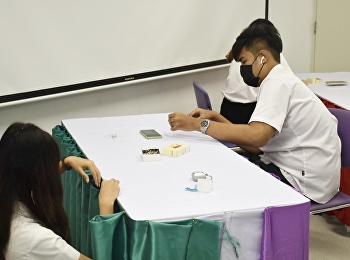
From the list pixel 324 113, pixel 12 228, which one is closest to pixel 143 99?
pixel 324 113

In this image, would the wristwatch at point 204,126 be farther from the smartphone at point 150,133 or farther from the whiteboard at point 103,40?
the whiteboard at point 103,40

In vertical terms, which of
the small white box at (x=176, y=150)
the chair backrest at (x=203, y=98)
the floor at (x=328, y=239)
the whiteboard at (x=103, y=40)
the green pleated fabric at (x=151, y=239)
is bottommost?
the floor at (x=328, y=239)

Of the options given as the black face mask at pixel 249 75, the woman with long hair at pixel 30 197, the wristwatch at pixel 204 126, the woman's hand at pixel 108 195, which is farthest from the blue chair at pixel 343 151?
the woman with long hair at pixel 30 197

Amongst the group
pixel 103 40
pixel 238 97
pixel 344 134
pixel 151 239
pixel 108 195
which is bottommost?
pixel 151 239

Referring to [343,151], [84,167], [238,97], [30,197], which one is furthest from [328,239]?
[30,197]

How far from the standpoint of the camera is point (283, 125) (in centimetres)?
224

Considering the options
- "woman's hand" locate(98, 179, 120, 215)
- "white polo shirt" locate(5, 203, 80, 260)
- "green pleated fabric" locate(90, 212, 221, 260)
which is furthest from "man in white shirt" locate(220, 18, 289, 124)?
"white polo shirt" locate(5, 203, 80, 260)

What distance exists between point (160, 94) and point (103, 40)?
2.60 feet

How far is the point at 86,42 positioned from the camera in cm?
339

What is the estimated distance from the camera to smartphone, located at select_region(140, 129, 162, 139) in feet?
7.91

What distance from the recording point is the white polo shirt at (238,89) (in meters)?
3.24

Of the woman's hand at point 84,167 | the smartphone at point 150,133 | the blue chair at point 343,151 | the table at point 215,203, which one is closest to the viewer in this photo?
the table at point 215,203

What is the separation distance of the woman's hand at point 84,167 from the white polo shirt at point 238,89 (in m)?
1.55

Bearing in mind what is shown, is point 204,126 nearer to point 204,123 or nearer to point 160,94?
point 204,123
